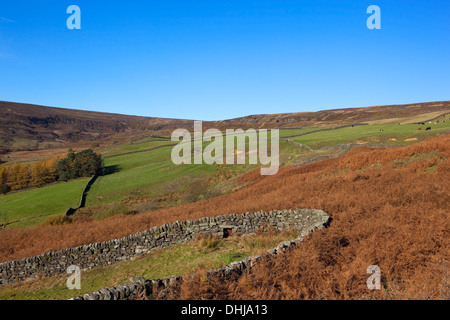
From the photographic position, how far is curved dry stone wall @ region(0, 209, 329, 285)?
45.4 feet

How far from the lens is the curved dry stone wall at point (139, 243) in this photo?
13.9 m

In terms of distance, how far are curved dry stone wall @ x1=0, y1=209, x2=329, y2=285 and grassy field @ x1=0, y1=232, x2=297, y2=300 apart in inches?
19.0

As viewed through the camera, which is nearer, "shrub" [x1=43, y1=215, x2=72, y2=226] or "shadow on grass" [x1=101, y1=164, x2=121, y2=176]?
"shrub" [x1=43, y1=215, x2=72, y2=226]

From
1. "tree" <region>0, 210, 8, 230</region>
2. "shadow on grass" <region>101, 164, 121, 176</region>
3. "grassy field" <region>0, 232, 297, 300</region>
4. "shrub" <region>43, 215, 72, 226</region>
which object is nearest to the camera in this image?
"grassy field" <region>0, 232, 297, 300</region>

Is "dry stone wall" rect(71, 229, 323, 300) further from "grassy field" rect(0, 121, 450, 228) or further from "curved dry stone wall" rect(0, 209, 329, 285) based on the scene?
"grassy field" rect(0, 121, 450, 228)

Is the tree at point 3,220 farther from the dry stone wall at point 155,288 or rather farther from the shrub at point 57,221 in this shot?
the dry stone wall at point 155,288

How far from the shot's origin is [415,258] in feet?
22.6

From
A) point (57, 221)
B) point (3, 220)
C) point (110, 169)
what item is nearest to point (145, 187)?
point (57, 221)

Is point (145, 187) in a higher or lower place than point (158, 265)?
lower

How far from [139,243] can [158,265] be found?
3.08 meters

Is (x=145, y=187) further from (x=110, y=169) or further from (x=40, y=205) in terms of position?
(x=110, y=169)

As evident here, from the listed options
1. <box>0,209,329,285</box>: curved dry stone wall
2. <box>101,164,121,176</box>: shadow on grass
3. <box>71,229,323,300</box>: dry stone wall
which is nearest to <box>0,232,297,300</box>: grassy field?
<box>0,209,329,285</box>: curved dry stone wall

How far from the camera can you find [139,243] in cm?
1480
